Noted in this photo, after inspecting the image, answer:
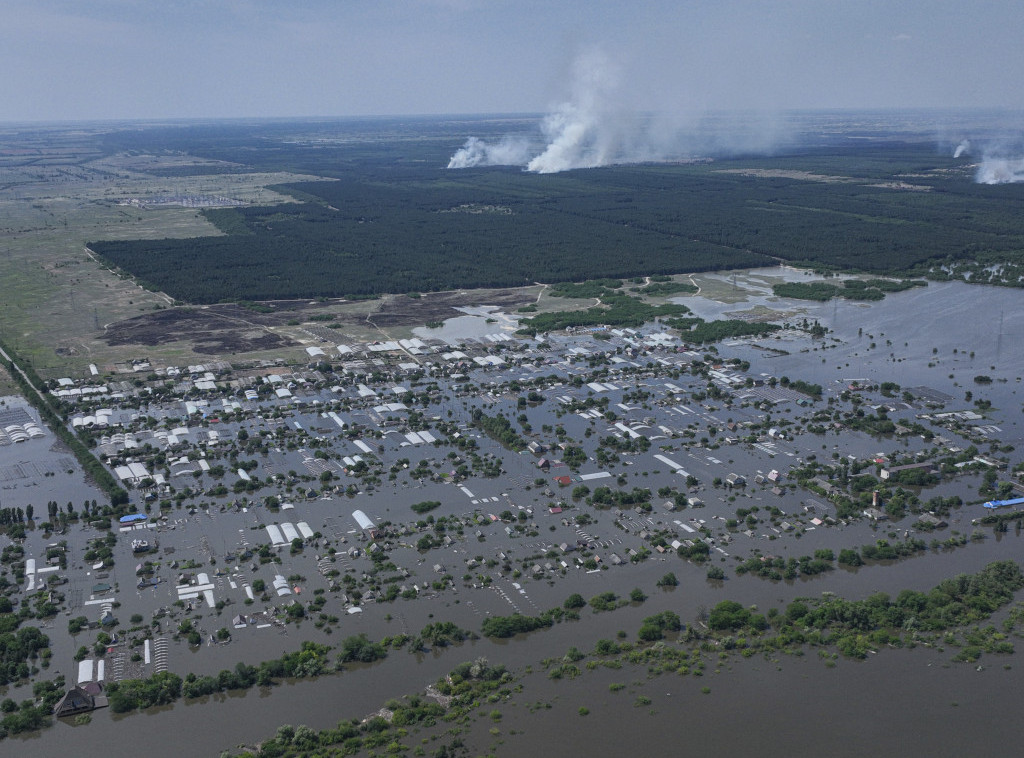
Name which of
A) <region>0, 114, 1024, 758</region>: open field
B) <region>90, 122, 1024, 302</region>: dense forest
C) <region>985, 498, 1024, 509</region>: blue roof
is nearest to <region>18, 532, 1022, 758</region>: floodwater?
<region>0, 114, 1024, 758</region>: open field

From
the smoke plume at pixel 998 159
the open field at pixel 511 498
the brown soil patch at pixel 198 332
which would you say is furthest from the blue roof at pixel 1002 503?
the smoke plume at pixel 998 159

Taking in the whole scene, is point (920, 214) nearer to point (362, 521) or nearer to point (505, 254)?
point (505, 254)

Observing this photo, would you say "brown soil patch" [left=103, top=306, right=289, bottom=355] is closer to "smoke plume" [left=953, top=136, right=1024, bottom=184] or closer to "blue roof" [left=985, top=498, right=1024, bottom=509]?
"blue roof" [left=985, top=498, right=1024, bottom=509]

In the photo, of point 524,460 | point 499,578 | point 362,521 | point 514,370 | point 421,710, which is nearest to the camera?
point 421,710

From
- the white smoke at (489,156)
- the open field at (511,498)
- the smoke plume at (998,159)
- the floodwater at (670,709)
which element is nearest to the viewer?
the floodwater at (670,709)

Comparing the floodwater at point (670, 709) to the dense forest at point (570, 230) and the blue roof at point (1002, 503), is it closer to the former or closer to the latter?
the blue roof at point (1002, 503)

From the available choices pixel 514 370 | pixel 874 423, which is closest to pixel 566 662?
pixel 874 423
